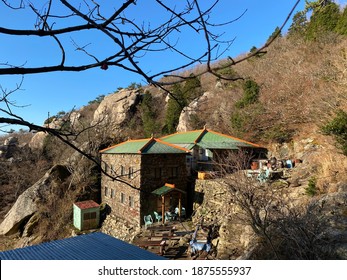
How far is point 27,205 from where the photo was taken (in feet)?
54.3

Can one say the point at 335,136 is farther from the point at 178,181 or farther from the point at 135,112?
the point at 135,112

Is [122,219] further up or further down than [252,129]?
further down

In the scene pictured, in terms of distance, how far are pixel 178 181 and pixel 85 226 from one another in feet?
22.4

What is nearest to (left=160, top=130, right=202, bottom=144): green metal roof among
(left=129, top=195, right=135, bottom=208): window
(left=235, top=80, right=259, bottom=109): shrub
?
(left=235, top=80, right=259, bottom=109): shrub

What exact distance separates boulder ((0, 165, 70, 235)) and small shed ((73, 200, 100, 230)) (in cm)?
315

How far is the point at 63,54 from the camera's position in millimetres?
1455

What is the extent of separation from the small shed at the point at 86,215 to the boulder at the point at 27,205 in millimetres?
3150

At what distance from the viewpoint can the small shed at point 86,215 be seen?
15.0 metres

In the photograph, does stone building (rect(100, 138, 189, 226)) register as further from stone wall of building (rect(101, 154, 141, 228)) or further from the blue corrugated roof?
the blue corrugated roof

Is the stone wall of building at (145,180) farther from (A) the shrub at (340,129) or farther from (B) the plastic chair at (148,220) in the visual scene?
(A) the shrub at (340,129)

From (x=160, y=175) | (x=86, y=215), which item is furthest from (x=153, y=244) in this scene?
(x=86, y=215)

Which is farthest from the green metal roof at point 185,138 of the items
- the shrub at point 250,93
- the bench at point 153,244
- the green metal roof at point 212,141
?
the bench at point 153,244
